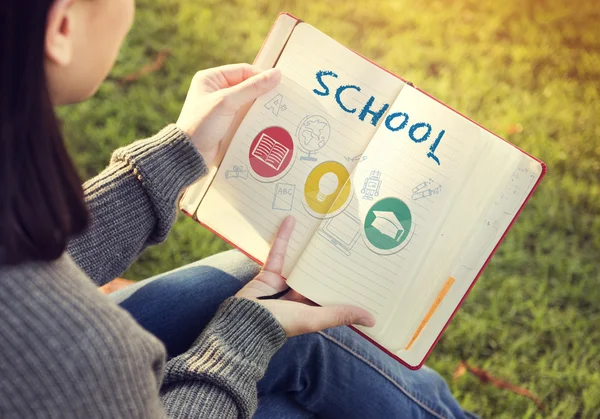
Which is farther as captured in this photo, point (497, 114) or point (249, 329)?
point (497, 114)

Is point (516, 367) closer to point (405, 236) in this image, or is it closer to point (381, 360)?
point (381, 360)

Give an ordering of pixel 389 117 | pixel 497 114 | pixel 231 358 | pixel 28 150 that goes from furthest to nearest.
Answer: pixel 497 114 → pixel 389 117 → pixel 231 358 → pixel 28 150

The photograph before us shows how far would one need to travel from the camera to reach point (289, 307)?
2.94 ft

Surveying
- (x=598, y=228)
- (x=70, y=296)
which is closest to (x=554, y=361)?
(x=598, y=228)

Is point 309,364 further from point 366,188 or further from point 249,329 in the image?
point 366,188

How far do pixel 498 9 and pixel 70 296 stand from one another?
1.75 meters

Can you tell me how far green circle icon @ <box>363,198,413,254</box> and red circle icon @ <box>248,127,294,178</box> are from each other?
0.52 ft

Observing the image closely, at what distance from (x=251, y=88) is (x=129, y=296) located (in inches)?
14.7

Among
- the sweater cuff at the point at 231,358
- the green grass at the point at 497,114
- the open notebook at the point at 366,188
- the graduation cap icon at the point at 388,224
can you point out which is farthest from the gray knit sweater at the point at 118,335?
the green grass at the point at 497,114

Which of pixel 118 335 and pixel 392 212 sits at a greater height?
pixel 392 212

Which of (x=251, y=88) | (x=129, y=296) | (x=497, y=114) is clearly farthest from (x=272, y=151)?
(x=497, y=114)

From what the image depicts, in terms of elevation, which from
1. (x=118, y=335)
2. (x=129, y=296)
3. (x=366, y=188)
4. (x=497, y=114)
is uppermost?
(x=497, y=114)

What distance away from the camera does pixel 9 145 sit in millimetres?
550

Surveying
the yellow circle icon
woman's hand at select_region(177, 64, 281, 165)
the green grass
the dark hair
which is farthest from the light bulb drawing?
the green grass
